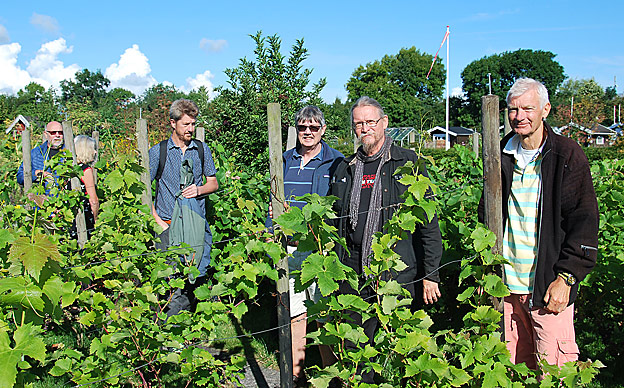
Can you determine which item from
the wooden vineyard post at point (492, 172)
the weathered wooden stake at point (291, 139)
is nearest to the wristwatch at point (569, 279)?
the wooden vineyard post at point (492, 172)

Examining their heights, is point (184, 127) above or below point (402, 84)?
below

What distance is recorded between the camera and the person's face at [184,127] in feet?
11.1

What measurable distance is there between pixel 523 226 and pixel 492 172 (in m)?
0.33

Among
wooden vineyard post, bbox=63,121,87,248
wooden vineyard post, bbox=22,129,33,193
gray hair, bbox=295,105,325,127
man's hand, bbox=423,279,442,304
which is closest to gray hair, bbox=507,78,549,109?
man's hand, bbox=423,279,442,304

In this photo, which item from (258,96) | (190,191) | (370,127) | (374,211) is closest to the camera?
(374,211)

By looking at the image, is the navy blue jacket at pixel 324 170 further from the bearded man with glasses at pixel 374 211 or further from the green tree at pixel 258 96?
the green tree at pixel 258 96

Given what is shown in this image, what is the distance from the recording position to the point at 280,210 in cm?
227

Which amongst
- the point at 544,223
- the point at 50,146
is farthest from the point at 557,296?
the point at 50,146

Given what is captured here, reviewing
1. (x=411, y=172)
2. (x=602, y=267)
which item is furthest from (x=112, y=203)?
(x=602, y=267)

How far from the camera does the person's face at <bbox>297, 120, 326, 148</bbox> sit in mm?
3242

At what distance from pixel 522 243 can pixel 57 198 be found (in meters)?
3.57

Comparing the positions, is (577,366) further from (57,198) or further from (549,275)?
(57,198)

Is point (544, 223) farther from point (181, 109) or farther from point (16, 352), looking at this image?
point (181, 109)

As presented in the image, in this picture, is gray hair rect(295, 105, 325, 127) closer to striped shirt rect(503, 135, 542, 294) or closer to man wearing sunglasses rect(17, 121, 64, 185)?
striped shirt rect(503, 135, 542, 294)
